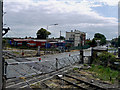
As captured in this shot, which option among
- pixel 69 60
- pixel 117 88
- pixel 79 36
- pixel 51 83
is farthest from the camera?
pixel 79 36

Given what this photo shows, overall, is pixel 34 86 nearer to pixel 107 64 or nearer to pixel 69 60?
pixel 69 60

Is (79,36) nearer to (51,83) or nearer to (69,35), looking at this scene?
(69,35)

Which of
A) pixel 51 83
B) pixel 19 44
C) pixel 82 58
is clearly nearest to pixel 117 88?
pixel 51 83

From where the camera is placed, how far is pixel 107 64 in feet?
38.6

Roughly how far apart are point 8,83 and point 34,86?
1459 mm

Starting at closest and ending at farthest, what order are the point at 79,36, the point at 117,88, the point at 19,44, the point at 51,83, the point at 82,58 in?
1. the point at 117,88
2. the point at 51,83
3. the point at 82,58
4. the point at 19,44
5. the point at 79,36

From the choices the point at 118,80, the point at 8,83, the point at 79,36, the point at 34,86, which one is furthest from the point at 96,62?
the point at 79,36

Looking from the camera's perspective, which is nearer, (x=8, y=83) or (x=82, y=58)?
(x=8, y=83)

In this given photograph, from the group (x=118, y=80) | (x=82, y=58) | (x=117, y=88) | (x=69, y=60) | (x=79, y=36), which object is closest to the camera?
(x=117, y=88)

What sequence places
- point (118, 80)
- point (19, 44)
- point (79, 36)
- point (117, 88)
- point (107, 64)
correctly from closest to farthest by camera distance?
point (117, 88)
point (118, 80)
point (107, 64)
point (19, 44)
point (79, 36)

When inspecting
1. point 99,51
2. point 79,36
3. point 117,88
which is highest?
point 79,36

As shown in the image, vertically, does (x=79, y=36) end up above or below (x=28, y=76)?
above

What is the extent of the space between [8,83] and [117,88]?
5788 mm

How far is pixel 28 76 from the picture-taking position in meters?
8.18
